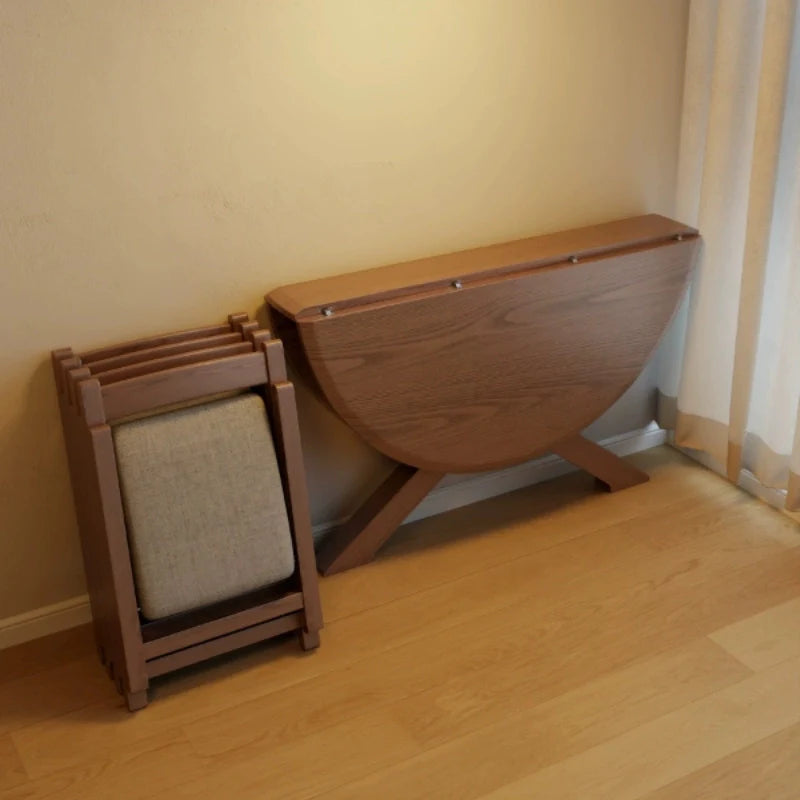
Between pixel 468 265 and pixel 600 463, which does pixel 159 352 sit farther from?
pixel 600 463

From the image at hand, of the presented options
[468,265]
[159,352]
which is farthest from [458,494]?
[159,352]

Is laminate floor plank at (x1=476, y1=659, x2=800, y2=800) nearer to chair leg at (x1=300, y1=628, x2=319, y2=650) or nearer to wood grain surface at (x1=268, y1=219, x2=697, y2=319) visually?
chair leg at (x1=300, y1=628, x2=319, y2=650)

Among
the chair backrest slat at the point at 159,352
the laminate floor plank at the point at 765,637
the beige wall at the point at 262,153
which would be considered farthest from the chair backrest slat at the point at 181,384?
the laminate floor plank at the point at 765,637

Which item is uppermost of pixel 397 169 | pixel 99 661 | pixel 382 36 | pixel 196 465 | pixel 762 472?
pixel 382 36

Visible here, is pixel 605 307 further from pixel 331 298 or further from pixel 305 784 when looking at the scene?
pixel 305 784

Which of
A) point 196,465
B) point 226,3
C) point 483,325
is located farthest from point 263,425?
point 226,3

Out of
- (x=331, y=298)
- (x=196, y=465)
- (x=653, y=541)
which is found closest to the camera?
(x=196, y=465)

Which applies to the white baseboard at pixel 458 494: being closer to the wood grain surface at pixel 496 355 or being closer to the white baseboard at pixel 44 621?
the white baseboard at pixel 44 621

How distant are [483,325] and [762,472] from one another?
2.66 ft

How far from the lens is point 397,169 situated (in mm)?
2436

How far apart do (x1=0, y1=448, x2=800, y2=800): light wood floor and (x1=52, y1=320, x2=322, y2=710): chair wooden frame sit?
3.1 inches

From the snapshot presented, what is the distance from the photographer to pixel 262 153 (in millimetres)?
2285

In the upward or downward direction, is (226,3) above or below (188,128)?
above

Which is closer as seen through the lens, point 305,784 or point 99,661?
point 305,784
